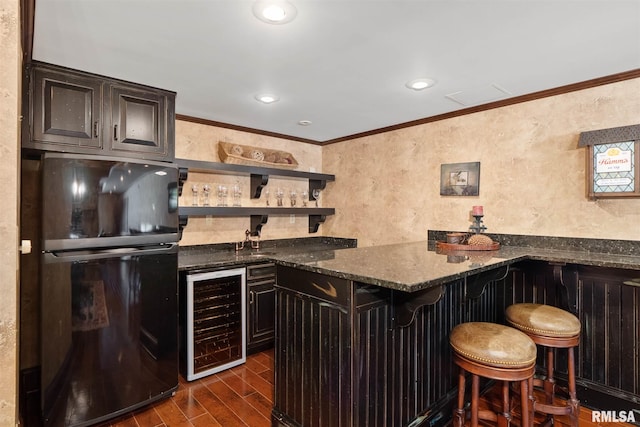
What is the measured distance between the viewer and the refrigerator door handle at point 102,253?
1.93 m

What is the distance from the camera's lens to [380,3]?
1.57 m

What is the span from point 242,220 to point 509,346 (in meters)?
2.91

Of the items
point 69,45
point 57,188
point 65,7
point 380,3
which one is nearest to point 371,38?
point 380,3

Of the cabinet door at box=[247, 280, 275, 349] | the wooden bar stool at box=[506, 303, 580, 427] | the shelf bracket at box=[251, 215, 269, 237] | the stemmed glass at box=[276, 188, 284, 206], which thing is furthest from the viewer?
the stemmed glass at box=[276, 188, 284, 206]

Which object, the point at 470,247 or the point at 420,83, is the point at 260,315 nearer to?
the point at 470,247

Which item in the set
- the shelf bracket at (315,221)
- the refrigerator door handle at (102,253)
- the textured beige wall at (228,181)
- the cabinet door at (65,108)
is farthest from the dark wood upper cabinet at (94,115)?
the shelf bracket at (315,221)

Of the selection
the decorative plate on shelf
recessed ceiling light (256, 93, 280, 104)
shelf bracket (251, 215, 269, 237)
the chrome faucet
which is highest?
recessed ceiling light (256, 93, 280, 104)

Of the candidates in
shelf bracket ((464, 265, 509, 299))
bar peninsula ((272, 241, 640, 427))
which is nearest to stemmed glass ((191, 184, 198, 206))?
bar peninsula ((272, 241, 640, 427))

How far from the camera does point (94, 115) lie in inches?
87.4

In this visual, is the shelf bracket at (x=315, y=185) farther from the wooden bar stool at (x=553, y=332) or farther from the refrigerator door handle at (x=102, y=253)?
the wooden bar stool at (x=553, y=332)

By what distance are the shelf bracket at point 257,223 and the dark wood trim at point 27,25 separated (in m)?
2.32

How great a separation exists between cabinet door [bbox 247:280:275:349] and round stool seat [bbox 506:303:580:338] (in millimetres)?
2014

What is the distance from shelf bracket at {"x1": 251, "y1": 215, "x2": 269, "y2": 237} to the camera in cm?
379

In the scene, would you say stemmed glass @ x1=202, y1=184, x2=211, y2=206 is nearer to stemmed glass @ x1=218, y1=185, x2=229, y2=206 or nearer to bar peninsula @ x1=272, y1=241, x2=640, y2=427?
stemmed glass @ x1=218, y1=185, x2=229, y2=206
